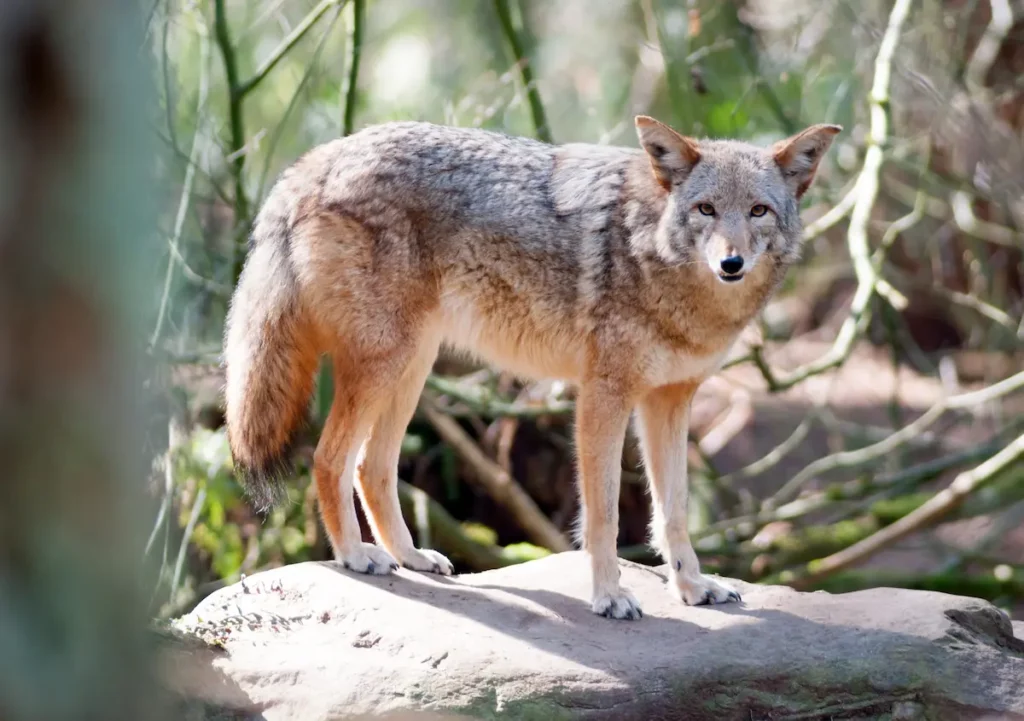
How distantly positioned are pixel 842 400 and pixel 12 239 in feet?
41.1

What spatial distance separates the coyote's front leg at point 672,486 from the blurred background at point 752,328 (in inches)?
60.8

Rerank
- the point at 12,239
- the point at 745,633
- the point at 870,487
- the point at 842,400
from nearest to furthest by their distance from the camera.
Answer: the point at 12,239 → the point at 745,633 → the point at 870,487 → the point at 842,400

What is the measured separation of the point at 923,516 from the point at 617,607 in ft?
13.8

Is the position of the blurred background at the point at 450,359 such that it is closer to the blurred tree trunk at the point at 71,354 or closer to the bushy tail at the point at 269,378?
the blurred tree trunk at the point at 71,354

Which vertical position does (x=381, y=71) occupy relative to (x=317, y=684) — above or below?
above

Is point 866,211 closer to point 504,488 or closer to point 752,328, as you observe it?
point 752,328

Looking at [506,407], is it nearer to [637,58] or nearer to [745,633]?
[745,633]

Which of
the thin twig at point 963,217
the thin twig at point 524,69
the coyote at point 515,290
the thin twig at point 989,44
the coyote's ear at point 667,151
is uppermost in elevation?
the thin twig at point 989,44

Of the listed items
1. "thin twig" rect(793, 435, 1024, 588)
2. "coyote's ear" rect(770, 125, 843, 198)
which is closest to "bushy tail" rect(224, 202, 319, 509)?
"coyote's ear" rect(770, 125, 843, 198)

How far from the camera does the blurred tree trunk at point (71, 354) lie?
1.30 meters

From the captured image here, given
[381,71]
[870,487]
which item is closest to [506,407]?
[870,487]

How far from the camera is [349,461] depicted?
17.5 feet

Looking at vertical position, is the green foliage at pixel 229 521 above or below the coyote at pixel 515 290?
below

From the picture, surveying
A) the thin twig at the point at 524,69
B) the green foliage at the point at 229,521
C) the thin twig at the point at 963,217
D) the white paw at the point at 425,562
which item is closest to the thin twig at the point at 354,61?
the thin twig at the point at 524,69
